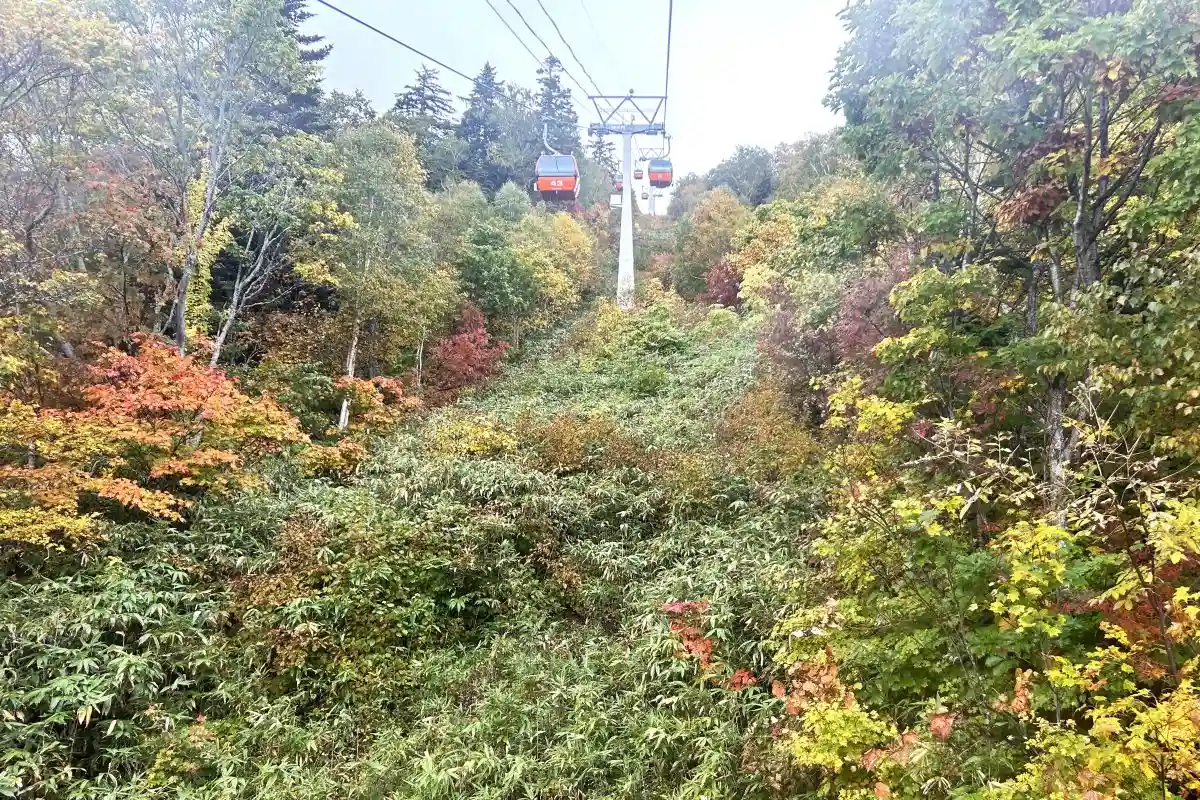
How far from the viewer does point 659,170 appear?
27766 millimetres

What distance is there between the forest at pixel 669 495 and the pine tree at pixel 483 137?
2025cm

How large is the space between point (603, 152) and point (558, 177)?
25.4 metres

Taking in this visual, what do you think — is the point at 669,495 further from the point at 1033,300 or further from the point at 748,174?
the point at 748,174

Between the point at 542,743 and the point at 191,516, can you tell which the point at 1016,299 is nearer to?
the point at 542,743

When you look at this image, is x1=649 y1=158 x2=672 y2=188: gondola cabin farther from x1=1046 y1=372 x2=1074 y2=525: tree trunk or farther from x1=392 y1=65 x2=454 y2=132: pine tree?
x1=1046 y1=372 x2=1074 y2=525: tree trunk

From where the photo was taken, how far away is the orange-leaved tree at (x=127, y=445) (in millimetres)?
5898

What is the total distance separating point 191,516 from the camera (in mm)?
7391

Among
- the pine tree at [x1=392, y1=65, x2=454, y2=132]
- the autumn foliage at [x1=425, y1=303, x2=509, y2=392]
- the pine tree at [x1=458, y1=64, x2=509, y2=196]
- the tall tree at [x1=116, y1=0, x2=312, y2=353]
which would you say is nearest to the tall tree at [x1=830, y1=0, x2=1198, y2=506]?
the tall tree at [x1=116, y1=0, x2=312, y2=353]

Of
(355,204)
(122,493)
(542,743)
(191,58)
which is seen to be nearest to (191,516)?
(122,493)

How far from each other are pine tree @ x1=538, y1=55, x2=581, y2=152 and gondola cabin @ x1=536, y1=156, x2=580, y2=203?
13.3 metres

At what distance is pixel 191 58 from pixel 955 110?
409 inches

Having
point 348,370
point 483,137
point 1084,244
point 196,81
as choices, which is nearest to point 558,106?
point 483,137

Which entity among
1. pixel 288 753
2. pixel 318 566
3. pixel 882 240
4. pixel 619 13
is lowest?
pixel 288 753

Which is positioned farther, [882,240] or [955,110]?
[882,240]
